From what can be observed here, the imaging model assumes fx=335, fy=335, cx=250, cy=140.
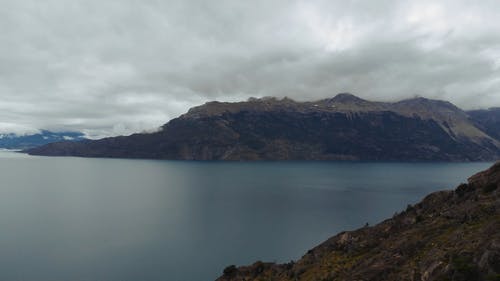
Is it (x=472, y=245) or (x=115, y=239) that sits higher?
(x=472, y=245)

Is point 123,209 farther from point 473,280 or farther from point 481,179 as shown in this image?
point 473,280

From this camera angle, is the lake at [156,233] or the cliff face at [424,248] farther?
the lake at [156,233]

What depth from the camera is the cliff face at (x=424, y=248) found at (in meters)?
30.8

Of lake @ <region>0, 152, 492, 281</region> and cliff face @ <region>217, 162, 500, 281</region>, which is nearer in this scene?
cliff face @ <region>217, 162, 500, 281</region>

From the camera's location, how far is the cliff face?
1211 inches

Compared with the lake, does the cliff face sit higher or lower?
higher

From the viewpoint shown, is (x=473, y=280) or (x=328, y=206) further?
(x=328, y=206)

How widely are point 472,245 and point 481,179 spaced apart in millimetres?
33983

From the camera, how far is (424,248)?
39906 millimetres

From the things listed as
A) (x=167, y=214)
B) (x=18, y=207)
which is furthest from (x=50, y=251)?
(x=18, y=207)

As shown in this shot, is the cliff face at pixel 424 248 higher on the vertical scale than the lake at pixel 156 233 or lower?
higher

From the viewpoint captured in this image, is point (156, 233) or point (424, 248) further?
point (156, 233)

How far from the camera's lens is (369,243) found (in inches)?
2122

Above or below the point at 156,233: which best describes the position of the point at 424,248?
above
